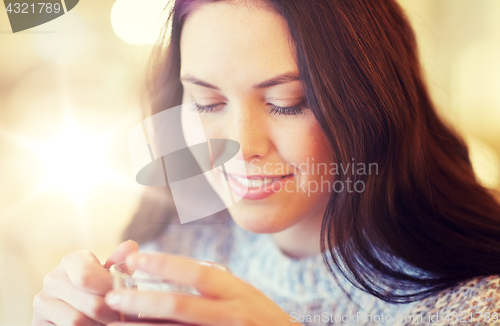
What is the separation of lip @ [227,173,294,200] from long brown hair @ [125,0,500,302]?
95mm

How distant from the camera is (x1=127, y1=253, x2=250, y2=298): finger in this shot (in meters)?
0.41

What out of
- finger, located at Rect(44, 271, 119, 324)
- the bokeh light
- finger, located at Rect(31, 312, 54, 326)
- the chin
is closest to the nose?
the chin

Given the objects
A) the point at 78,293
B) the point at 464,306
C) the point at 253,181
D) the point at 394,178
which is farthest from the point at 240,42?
the point at 464,306

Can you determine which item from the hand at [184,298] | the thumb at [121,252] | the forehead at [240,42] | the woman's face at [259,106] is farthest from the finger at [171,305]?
the forehead at [240,42]

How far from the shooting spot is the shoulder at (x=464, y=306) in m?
0.54

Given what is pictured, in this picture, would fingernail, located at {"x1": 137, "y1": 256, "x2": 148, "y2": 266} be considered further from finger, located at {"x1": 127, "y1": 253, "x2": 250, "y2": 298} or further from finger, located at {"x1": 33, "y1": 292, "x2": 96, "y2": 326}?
finger, located at {"x1": 33, "y1": 292, "x2": 96, "y2": 326}

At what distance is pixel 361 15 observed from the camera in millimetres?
562

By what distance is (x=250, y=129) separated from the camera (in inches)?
22.1

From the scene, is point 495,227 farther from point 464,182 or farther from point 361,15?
point 361,15

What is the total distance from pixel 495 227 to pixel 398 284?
0.20m

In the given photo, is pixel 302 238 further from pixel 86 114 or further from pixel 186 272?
pixel 86 114

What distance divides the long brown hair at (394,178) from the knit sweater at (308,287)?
0.02m

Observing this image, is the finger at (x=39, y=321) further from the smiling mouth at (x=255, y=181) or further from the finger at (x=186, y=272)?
the smiling mouth at (x=255, y=181)

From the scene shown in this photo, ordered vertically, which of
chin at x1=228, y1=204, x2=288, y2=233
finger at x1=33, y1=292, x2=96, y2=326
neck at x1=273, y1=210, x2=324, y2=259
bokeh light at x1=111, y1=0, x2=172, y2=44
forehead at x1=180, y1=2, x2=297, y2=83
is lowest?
finger at x1=33, y1=292, x2=96, y2=326
